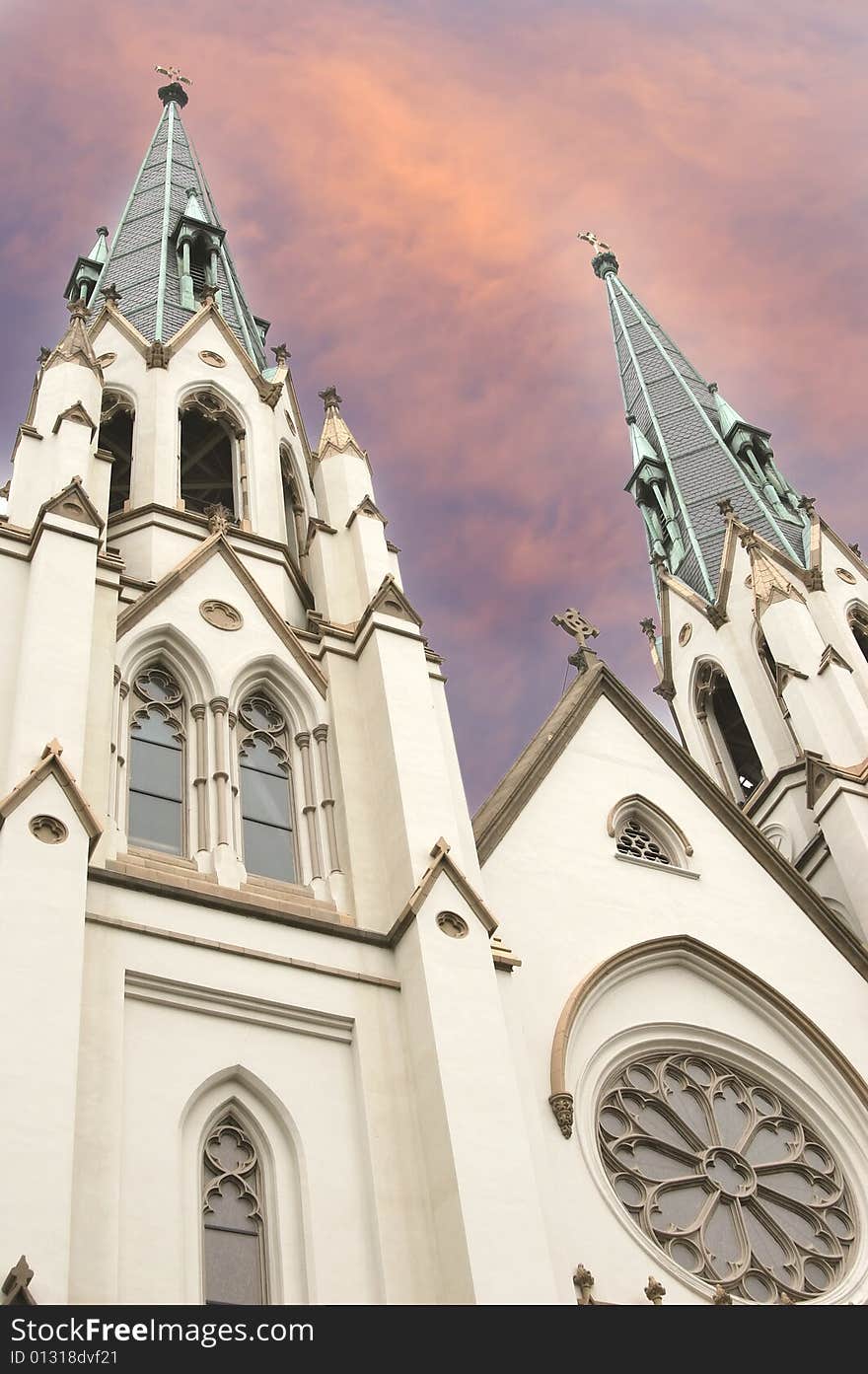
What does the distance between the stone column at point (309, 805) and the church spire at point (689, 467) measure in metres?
12.8

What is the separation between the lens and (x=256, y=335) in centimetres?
2612

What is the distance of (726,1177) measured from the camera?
14.0 meters

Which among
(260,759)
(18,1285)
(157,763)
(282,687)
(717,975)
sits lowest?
(18,1285)

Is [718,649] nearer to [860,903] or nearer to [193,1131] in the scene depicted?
[860,903]

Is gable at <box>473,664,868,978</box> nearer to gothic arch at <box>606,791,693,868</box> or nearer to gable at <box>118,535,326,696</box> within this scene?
gothic arch at <box>606,791,693,868</box>

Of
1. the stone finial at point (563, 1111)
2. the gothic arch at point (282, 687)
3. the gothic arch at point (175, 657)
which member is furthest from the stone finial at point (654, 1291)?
the gothic arch at point (175, 657)

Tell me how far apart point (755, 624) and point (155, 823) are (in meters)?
13.2

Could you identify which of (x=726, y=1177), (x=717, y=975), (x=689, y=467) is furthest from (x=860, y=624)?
(x=726, y=1177)

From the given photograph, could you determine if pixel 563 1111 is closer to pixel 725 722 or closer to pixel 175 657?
pixel 175 657

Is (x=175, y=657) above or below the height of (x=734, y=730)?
below

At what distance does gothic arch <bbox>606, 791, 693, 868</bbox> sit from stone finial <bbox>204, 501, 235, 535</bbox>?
5.35m

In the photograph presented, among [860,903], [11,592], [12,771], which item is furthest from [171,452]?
[860,903]

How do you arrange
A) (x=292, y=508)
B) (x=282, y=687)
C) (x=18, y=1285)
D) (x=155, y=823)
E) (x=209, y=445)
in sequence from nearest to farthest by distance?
(x=18, y=1285) < (x=155, y=823) < (x=282, y=687) < (x=292, y=508) < (x=209, y=445)

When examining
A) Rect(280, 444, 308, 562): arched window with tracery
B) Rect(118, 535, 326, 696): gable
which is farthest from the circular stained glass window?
Rect(280, 444, 308, 562): arched window with tracery
